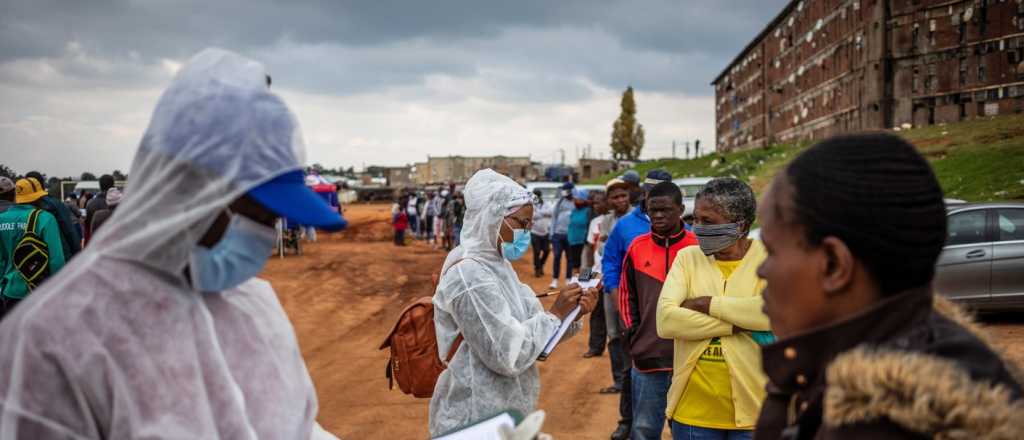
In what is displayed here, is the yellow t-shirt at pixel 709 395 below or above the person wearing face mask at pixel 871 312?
below

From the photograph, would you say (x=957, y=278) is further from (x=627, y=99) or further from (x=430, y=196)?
(x=627, y=99)

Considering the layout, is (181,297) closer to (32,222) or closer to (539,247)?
(32,222)

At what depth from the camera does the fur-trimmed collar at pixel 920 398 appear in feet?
3.98

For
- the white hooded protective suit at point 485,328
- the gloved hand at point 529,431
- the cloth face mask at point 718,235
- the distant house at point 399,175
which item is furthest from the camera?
the distant house at point 399,175

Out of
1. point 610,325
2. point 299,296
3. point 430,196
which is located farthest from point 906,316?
point 430,196

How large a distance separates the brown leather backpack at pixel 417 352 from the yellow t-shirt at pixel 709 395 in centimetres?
130

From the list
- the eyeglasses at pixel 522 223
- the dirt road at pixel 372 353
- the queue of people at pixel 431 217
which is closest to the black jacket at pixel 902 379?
the eyeglasses at pixel 522 223

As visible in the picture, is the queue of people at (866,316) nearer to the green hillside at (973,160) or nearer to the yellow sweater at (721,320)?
the yellow sweater at (721,320)

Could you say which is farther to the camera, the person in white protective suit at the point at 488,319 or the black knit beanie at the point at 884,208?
the person in white protective suit at the point at 488,319

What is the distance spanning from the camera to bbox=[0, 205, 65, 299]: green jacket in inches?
256

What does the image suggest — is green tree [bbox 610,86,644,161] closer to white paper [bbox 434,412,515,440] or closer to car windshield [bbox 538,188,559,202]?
car windshield [bbox 538,188,559,202]

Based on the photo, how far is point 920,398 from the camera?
4.02ft

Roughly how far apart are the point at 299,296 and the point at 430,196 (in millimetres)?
13638

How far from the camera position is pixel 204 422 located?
1555 millimetres
